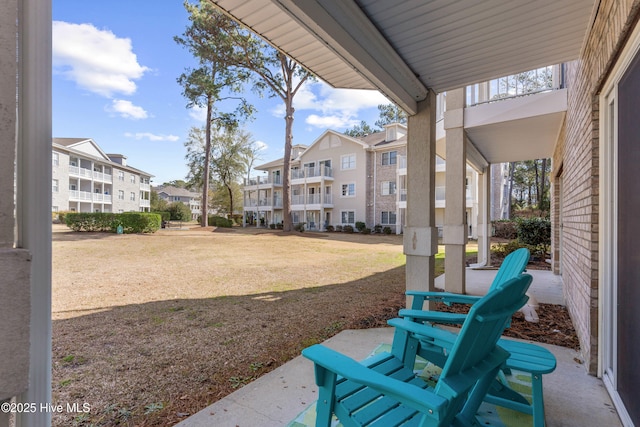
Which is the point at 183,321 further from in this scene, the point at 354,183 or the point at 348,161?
the point at 348,161

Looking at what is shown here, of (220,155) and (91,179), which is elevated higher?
(220,155)

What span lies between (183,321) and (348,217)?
23219 millimetres

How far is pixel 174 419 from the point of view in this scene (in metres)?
2.37

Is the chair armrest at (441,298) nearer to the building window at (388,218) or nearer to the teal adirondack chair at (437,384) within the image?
the teal adirondack chair at (437,384)

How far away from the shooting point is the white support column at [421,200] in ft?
13.2

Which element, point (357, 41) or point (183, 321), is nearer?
point (357, 41)

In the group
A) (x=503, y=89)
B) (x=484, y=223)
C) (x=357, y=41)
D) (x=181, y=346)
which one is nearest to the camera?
(x=357, y=41)

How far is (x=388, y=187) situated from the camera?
83.9ft

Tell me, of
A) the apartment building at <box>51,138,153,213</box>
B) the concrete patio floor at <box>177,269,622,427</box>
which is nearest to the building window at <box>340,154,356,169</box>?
the apartment building at <box>51,138,153,213</box>

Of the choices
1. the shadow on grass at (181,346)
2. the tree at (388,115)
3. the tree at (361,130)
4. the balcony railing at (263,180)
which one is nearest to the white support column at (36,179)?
the shadow on grass at (181,346)

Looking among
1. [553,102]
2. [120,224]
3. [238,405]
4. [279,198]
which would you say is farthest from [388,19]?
[279,198]

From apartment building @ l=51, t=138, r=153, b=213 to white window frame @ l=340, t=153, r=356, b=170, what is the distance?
78.8ft

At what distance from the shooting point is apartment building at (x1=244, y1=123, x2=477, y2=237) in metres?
24.5

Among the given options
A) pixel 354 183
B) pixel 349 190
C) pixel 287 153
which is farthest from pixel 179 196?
pixel 287 153
